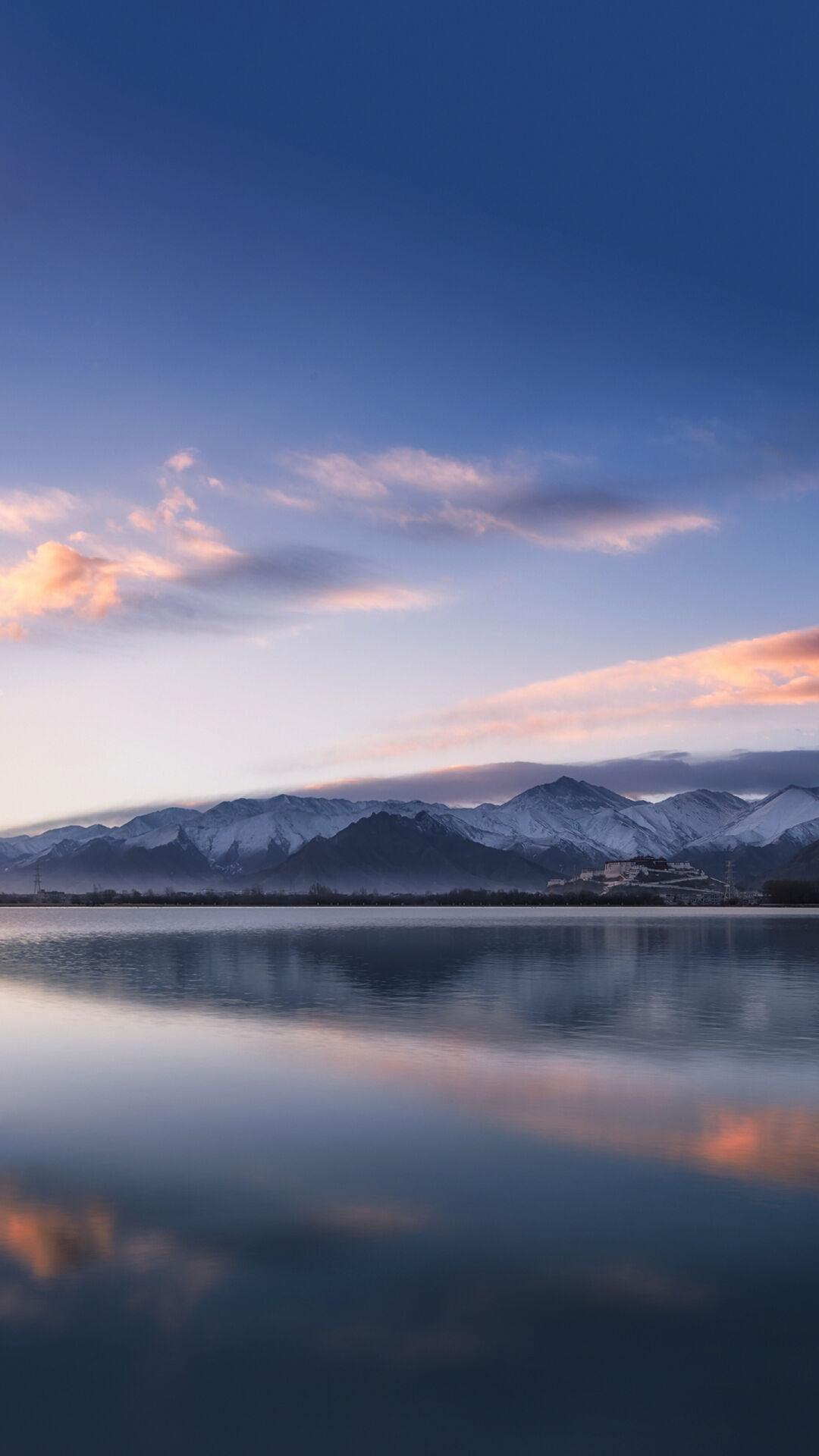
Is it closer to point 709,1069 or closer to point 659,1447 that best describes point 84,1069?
point 709,1069

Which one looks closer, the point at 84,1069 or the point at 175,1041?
the point at 84,1069

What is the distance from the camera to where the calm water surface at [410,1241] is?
399 inches

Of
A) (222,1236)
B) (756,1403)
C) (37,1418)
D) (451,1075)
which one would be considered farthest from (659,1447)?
(451,1075)

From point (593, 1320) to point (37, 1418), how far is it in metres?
5.86

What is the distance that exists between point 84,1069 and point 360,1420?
21.5m

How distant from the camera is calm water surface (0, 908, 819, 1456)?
10.1 metres

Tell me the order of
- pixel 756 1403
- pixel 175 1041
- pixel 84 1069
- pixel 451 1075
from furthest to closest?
pixel 175 1041 < pixel 84 1069 < pixel 451 1075 < pixel 756 1403

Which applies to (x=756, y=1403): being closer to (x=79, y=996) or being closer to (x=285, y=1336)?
(x=285, y=1336)

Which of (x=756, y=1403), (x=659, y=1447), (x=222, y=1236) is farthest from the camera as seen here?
(x=222, y=1236)

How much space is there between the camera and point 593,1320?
39.9ft

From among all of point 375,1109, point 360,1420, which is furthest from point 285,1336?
point 375,1109

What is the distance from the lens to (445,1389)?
10.5 meters

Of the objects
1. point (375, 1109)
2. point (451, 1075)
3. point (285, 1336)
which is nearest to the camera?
point (285, 1336)

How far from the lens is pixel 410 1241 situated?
14.9 meters
